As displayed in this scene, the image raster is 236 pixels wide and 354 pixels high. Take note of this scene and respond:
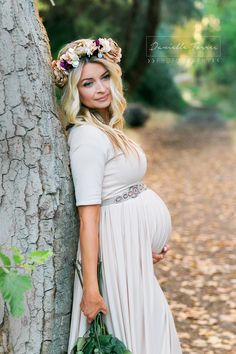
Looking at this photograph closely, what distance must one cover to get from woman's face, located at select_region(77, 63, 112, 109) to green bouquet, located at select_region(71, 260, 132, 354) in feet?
2.33

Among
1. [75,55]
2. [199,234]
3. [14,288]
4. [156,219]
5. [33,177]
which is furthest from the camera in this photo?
[199,234]

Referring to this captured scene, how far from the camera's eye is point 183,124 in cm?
2253

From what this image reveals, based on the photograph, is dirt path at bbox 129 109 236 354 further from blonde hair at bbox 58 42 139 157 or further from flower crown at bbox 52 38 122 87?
flower crown at bbox 52 38 122 87

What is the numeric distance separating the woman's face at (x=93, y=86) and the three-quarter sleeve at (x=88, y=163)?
16 cm

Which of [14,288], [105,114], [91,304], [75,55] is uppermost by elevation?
[75,55]

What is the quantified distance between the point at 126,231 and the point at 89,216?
210mm

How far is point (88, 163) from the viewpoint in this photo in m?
2.63

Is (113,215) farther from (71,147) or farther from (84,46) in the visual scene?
(84,46)

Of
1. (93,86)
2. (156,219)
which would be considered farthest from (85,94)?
(156,219)

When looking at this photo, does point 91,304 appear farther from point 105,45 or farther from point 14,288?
point 105,45

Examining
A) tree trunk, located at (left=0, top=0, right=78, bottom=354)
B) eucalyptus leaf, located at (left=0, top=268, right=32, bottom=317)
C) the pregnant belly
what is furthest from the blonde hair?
eucalyptus leaf, located at (left=0, top=268, right=32, bottom=317)

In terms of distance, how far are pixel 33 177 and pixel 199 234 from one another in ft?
18.6

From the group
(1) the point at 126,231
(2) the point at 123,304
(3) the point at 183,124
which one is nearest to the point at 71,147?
(1) the point at 126,231

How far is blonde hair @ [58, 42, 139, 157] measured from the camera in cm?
275
